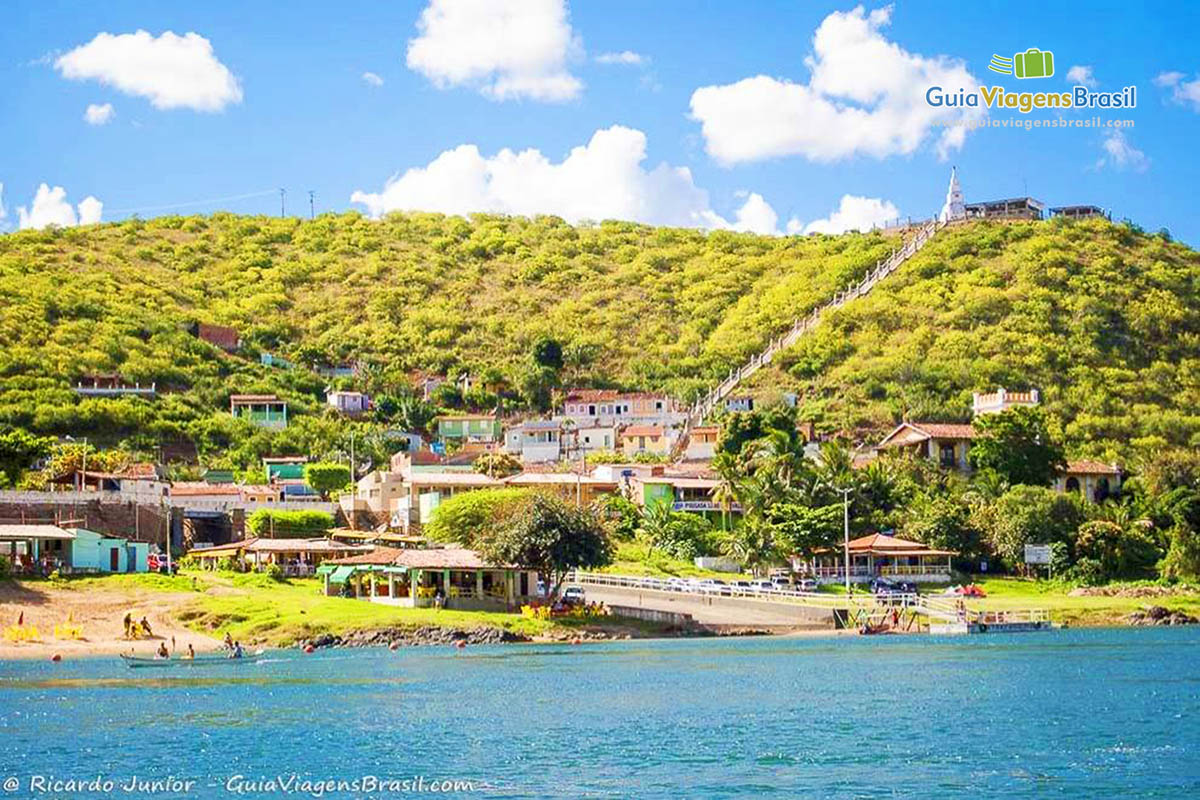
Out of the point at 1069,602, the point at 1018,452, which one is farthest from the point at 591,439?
the point at 1069,602

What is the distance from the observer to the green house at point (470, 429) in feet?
442

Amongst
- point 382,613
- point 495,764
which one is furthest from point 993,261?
point 495,764

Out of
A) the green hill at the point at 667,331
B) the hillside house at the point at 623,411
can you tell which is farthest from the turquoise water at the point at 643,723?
the hillside house at the point at 623,411

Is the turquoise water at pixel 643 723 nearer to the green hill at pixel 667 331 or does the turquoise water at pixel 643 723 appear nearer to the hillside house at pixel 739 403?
the green hill at pixel 667 331

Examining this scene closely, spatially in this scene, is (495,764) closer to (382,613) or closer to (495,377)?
(382,613)

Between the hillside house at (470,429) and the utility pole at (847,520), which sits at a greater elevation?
the hillside house at (470,429)

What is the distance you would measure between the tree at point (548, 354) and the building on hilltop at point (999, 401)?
41.8 metres

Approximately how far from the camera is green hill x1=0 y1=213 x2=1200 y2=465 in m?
128

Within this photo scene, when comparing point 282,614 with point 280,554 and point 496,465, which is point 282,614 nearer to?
point 280,554

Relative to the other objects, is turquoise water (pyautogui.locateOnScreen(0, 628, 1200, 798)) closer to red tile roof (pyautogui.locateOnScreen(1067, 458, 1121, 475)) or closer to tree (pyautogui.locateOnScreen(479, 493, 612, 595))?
tree (pyautogui.locateOnScreen(479, 493, 612, 595))

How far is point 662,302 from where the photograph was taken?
18588 centimetres

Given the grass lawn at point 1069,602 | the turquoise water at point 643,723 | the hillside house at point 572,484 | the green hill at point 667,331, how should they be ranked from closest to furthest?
1. the turquoise water at point 643,723
2. the grass lawn at point 1069,602
3. the hillside house at point 572,484
4. the green hill at point 667,331

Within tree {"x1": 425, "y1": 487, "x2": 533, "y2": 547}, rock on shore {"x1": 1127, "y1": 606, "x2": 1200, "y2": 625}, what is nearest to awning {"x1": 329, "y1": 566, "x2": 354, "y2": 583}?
tree {"x1": 425, "y1": 487, "x2": 533, "y2": 547}

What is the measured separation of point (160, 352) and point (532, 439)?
40241 millimetres
